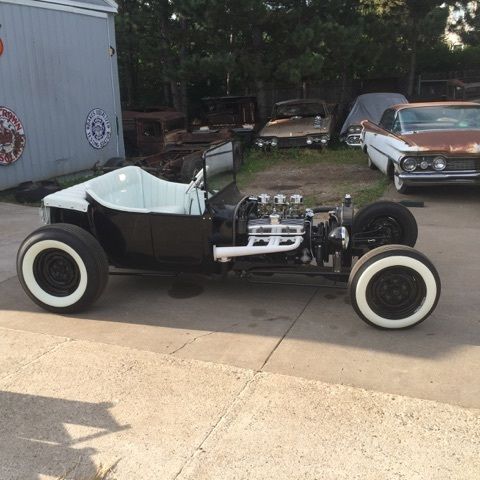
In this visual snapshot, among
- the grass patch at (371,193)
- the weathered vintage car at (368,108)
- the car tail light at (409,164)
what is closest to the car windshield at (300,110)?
the weathered vintage car at (368,108)

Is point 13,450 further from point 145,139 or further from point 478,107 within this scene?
point 145,139

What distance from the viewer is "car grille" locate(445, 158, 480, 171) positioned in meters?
8.18

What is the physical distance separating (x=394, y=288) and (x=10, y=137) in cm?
832

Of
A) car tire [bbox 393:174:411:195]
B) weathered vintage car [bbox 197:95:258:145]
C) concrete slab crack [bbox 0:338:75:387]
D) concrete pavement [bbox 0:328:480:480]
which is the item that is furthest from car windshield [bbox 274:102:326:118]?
concrete pavement [bbox 0:328:480:480]

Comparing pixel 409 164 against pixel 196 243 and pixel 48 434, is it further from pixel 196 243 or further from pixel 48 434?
pixel 48 434

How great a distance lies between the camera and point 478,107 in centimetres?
940

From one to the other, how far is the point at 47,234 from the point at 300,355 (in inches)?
85.9

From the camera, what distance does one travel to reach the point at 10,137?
10062 millimetres

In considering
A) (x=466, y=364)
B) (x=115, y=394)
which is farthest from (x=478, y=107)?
(x=115, y=394)

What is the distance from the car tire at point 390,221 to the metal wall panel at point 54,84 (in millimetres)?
7315

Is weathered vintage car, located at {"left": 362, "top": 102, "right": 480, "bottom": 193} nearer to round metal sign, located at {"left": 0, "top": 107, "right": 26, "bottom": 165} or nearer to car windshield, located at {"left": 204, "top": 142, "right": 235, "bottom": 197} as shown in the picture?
car windshield, located at {"left": 204, "top": 142, "right": 235, "bottom": 197}

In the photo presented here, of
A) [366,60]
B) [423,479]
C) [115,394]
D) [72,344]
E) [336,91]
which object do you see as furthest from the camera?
[336,91]

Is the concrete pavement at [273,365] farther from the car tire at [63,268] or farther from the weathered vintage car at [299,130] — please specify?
the weathered vintage car at [299,130]

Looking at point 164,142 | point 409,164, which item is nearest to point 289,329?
point 409,164
